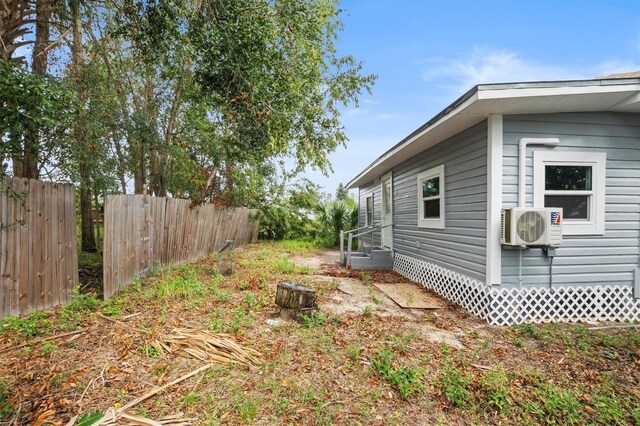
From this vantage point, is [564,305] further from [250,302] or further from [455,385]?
[250,302]

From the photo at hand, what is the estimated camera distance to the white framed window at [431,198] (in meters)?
5.91

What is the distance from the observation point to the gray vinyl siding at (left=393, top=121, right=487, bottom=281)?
463 centimetres

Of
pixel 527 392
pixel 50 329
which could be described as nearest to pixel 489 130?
pixel 527 392

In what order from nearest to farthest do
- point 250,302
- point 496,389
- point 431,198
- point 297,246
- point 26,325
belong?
point 496,389 < point 26,325 < point 250,302 < point 431,198 < point 297,246

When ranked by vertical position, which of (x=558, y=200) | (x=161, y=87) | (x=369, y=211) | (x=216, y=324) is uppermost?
(x=161, y=87)

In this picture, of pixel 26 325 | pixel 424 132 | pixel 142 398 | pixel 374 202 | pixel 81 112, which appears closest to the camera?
pixel 142 398

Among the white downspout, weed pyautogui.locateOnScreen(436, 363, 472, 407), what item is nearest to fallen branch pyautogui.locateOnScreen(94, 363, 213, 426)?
weed pyautogui.locateOnScreen(436, 363, 472, 407)

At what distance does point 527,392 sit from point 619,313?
3207 mm

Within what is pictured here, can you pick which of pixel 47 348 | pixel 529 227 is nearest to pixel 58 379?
pixel 47 348

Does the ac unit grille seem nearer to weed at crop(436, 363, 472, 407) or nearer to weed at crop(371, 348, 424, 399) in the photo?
weed at crop(436, 363, 472, 407)

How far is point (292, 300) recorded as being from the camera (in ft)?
13.5

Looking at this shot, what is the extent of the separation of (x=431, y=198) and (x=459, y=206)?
41.8 inches

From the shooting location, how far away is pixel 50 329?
3430mm

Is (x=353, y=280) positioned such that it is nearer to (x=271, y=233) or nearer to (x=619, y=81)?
(x=619, y=81)
